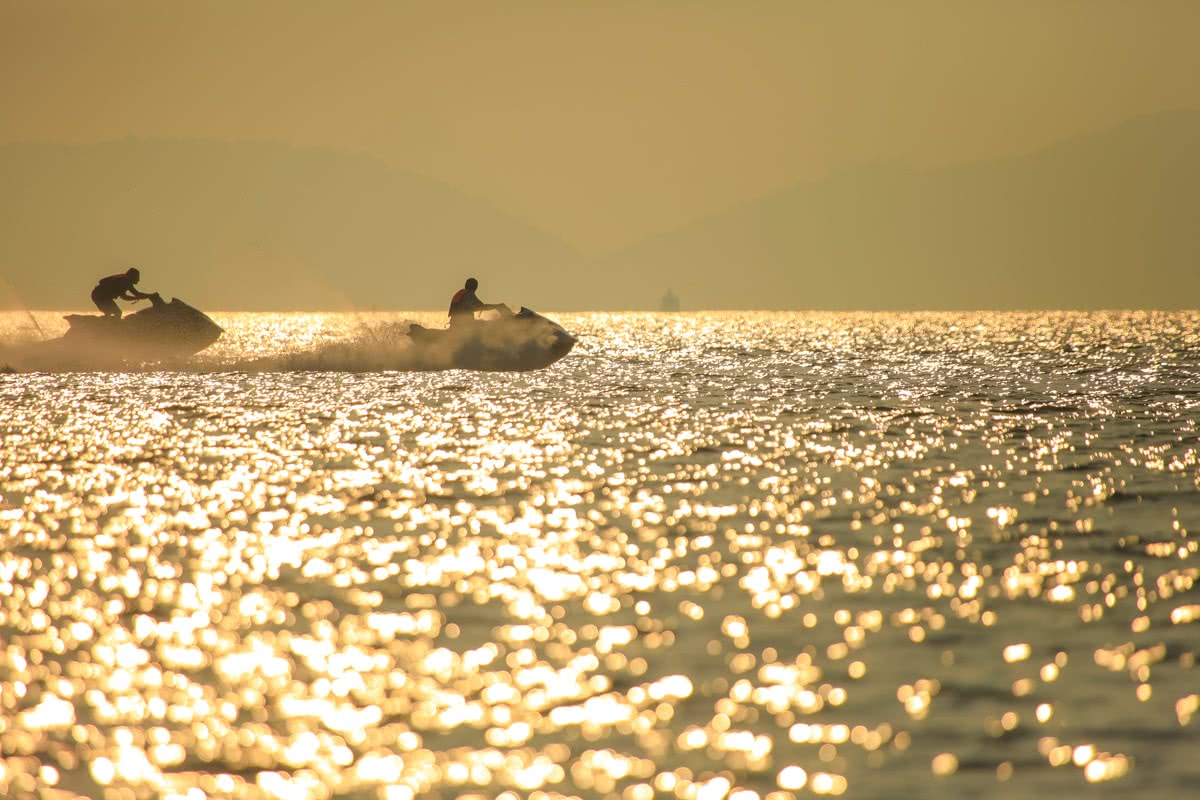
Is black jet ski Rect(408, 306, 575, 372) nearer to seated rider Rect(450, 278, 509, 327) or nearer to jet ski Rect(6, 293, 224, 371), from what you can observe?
seated rider Rect(450, 278, 509, 327)

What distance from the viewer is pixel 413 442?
3494cm

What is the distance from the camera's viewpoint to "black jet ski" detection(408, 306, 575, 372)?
54531 millimetres

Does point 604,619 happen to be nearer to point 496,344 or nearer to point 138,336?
point 138,336

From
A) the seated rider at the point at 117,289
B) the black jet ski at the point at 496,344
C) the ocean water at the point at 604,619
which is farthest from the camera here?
the black jet ski at the point at 496,344

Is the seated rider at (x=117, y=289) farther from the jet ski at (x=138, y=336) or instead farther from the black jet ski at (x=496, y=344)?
the black jet ski at (x=496, y=344)

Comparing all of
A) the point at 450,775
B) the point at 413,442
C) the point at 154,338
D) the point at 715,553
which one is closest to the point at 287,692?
the point at 450,775

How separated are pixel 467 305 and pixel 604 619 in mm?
38835

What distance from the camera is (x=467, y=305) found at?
52438 millimetres

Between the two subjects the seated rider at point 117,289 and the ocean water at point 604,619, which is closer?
the ocean water at point 604,619

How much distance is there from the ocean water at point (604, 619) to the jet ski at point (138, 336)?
15.5 meters

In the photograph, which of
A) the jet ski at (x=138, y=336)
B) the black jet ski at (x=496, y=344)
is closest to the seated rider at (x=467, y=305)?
the black jet ski at (x=496, y=344)

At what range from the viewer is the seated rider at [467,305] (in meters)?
51.3

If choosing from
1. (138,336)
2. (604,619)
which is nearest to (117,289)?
(138,336)

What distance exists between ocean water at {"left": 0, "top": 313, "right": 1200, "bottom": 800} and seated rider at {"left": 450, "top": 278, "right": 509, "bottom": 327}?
1755 centimetres
